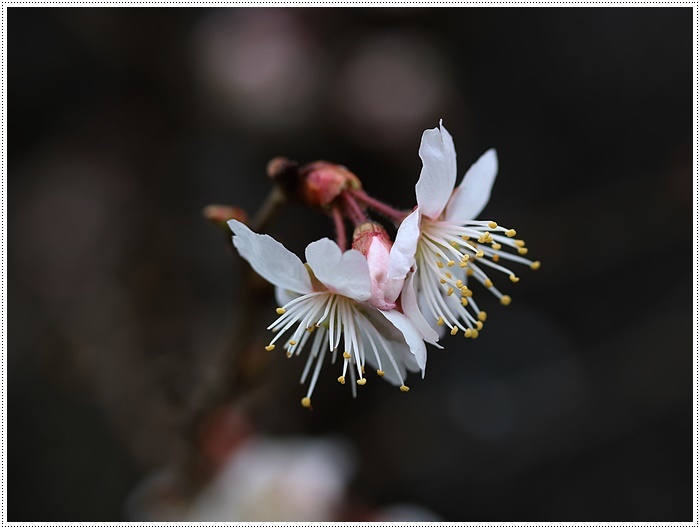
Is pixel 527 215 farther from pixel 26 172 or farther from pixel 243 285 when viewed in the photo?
pixel 26 172

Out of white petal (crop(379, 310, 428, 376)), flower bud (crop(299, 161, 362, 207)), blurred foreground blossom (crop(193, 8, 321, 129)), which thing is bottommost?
white petal (crop(379, 310, 428, 376))

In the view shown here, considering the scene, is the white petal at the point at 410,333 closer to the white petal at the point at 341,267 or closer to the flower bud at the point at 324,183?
the white petal at the point at 341,267

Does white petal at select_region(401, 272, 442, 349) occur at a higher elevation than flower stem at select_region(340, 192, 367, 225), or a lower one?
lower

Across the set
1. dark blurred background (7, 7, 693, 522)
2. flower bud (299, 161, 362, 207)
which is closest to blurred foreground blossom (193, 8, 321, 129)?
dark blurred background (7, 7, 693, 522)

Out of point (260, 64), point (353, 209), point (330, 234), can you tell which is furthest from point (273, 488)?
point (260, 64)

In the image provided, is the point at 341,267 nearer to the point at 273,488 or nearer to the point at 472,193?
the point at 472,193

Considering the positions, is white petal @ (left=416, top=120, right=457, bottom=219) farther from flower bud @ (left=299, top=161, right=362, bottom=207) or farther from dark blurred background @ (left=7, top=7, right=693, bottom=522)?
dark blurred background @ (left=7, top=7, right=693, bottom=522)

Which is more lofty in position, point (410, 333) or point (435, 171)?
point (435, 171)

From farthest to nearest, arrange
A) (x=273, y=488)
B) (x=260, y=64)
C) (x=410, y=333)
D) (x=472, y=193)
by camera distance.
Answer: (x=260, y=64) → (x=273, y=488) → (x=472, y=193) → (x=410, y=333)
